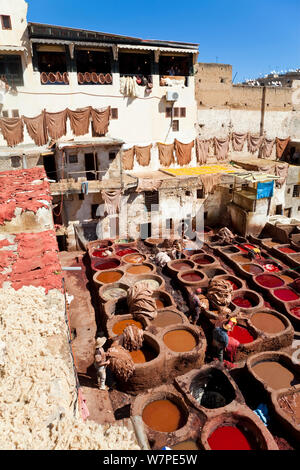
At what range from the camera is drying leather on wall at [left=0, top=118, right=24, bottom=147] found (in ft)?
70.9

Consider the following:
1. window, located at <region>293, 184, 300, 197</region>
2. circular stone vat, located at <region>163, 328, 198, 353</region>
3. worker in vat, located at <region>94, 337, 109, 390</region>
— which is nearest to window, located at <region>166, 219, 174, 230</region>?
circular stone vat, located at <region>163, 328, 198, 353</region>

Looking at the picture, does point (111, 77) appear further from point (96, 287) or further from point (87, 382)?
point (87, 382)

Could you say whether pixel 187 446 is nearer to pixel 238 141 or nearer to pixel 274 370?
pixel 274 370

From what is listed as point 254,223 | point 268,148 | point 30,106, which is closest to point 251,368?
point 254,223

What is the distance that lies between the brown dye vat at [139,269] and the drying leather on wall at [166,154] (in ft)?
41.3

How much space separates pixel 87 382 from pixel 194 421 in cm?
398

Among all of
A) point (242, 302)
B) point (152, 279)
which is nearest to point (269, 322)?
point (242, 302)

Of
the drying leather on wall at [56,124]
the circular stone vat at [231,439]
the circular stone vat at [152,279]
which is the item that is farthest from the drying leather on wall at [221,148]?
the circular stone vat at [231,439]

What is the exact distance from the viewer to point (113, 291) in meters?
15.8

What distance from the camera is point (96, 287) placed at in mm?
16141

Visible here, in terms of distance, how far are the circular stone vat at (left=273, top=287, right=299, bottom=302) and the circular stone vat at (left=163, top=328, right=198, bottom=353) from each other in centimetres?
555

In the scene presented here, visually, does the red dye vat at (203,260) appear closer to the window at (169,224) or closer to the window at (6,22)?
the window at (169,224)

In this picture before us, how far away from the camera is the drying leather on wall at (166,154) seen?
89.2 feet

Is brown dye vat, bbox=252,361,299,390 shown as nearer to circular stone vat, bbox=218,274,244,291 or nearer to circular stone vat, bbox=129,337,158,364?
circular stone vat, bbox=129,337,158,364
